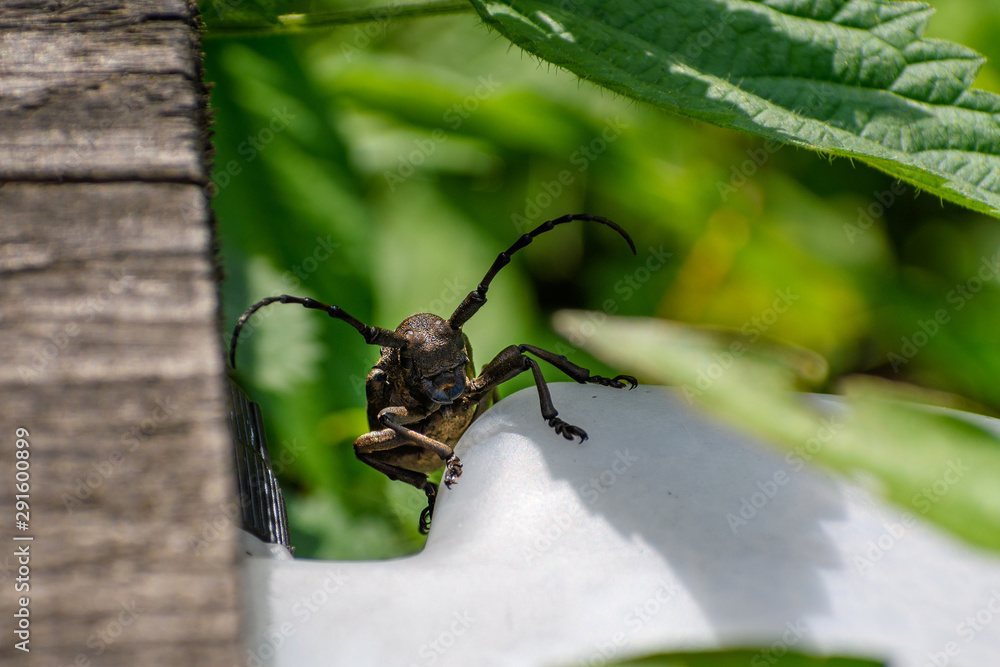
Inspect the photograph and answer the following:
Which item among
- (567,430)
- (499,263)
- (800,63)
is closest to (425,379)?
(499,263)

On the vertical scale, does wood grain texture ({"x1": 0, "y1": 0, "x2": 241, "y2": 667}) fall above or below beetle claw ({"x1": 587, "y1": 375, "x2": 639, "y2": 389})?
above

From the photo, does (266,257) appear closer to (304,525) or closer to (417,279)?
(417,279)

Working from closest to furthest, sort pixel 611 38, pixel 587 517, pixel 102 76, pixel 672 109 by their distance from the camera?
pixel 102 76 < pixel 587 517 < pixel 672 109 < pixel 611 38

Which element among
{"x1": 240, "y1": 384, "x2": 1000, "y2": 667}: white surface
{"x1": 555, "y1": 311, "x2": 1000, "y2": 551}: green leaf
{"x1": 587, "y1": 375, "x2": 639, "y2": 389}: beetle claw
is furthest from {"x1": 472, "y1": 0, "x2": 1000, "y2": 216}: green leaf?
{"x1": 555, "y1": 311, "x2": 1000, "y2": 551}: green leaf

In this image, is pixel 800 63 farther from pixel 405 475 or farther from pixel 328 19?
pixel 405 475

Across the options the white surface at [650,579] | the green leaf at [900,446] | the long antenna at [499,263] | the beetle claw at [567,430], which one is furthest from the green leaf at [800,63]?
the green leaf at [900,446]

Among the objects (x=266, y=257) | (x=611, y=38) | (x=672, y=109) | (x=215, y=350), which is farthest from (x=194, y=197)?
(x=266, y=257)

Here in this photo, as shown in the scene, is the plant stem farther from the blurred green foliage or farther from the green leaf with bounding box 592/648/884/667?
the green leaf with bounding box 592/648/884/667

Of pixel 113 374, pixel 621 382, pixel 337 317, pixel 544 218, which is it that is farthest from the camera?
pixel 544 218
